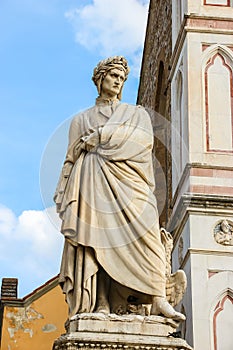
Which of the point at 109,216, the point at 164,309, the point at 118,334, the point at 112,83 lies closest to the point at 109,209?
the point at 109,216

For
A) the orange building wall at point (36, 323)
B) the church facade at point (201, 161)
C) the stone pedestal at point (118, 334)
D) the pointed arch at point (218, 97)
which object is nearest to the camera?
the stone pedestal at point (118, 334)

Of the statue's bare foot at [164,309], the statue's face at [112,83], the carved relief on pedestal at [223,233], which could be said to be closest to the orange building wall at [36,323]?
the carved relief on pedestal at [223,233]

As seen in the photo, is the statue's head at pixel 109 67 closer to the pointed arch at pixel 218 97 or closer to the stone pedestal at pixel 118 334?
the stone pedestal at pixel 118 334

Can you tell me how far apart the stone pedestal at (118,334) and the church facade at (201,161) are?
122 inches

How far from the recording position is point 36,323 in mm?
13227

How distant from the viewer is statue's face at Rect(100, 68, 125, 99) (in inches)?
292

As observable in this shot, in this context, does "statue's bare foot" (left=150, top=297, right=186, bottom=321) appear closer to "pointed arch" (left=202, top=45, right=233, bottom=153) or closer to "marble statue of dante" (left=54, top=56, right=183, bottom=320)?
"marble statue of dante" (left=54, top=56, right=183, bottom=320)

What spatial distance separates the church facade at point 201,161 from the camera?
33.6ft

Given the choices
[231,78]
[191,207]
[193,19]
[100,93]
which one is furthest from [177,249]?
[100,93]

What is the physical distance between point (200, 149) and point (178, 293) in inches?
175

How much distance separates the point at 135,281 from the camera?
22.0 feet

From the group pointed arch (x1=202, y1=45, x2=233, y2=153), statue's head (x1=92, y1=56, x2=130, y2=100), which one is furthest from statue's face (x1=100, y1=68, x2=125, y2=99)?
pointed arch (x1=202, y1=45, x2=233, y2=153)

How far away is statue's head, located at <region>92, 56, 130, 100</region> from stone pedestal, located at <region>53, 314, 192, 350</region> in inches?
79.3

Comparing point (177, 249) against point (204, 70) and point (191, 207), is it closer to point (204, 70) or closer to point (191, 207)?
point (191, 207)
